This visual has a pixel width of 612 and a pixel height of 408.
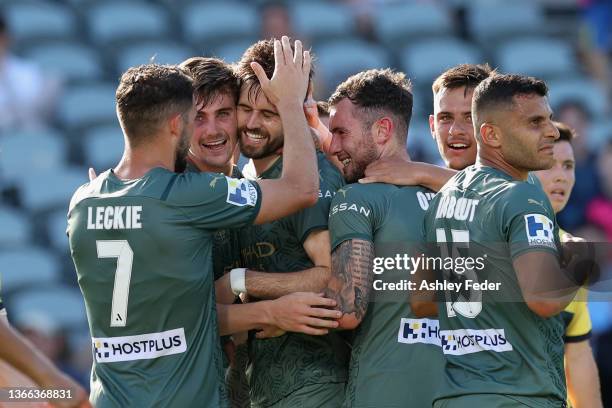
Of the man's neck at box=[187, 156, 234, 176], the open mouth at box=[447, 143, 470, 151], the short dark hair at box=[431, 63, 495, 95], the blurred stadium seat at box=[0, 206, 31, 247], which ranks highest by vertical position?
the blurred stadium seat at box=[0, 206, 31, 247]

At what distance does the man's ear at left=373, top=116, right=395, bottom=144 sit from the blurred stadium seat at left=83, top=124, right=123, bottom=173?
6.70 m

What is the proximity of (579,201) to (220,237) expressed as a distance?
673 centimetres

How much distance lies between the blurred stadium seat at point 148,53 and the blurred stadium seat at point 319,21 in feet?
5.47

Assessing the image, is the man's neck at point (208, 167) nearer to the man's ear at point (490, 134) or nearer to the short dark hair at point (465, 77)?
the short dark hair at point (465, 77)

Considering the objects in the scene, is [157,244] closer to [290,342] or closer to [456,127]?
[290,342]

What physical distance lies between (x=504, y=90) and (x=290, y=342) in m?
1.77

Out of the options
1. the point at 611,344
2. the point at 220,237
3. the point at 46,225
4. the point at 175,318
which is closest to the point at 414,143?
the point at 611,344

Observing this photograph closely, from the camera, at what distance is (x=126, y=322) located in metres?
5.64

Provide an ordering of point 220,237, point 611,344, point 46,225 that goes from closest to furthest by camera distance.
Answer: point 220,237 < point 611,344 < point 46,225

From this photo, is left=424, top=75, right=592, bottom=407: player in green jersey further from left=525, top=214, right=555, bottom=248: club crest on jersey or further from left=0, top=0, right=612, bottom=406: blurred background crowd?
left=0, top=0, right=612, bottom=406: blurred background crowd

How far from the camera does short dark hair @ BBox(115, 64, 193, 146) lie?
5.73 metres

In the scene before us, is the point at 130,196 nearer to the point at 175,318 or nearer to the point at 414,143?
the point at 175,318

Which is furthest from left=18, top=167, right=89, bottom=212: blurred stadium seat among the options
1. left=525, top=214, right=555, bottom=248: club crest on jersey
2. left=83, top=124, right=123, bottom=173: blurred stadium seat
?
left=525, top=214, right=555, bottom=248: club crest on jersey

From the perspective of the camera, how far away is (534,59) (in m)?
15.2
